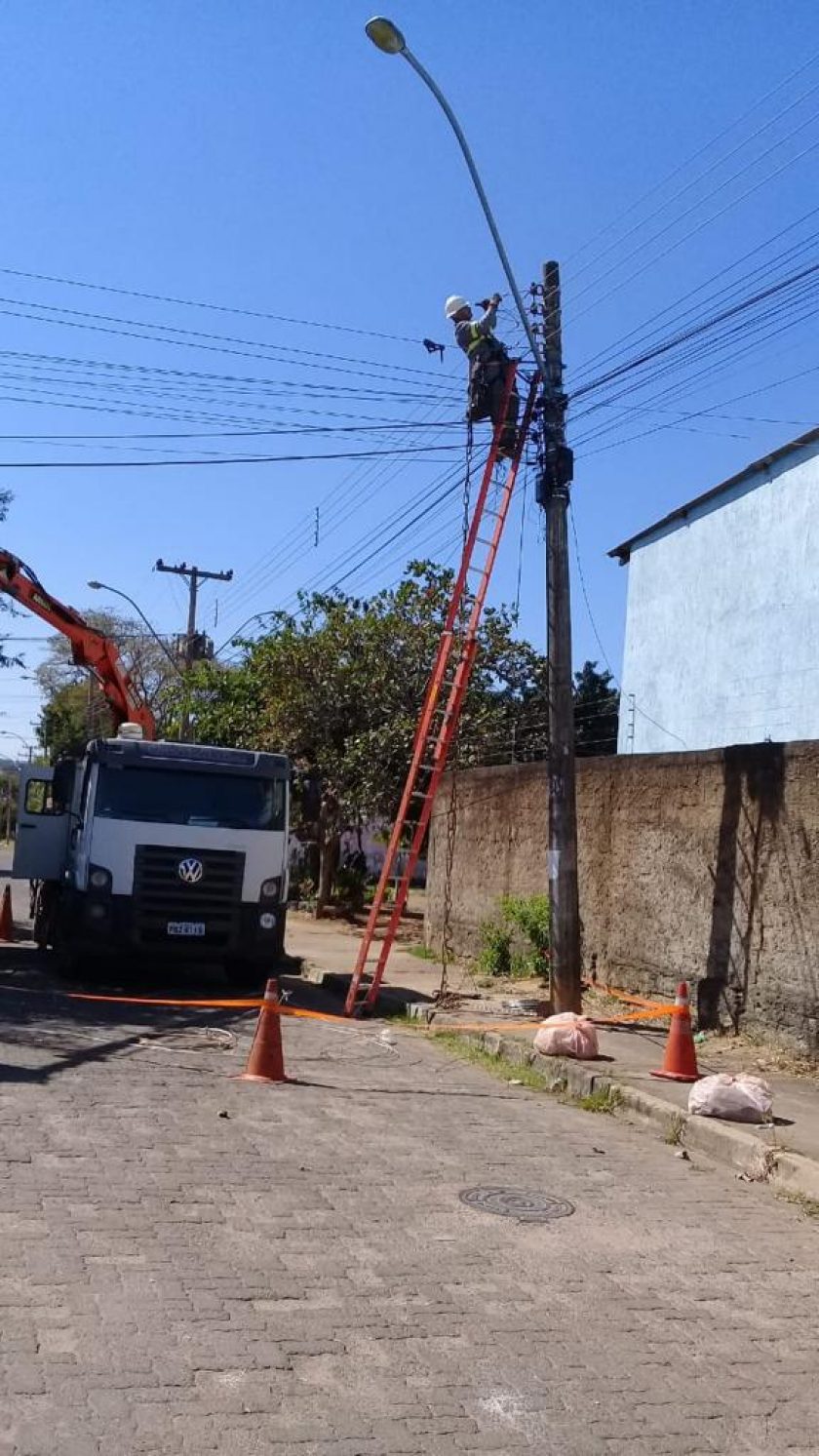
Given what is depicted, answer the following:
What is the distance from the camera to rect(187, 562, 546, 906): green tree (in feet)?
83.8

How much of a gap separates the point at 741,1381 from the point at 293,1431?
1.67 m

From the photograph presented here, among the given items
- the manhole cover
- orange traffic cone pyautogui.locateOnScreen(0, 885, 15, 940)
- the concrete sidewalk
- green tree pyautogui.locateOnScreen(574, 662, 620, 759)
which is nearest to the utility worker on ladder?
the concrete sidewalk

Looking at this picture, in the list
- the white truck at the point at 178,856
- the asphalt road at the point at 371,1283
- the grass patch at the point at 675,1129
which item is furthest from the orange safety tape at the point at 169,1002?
the grass patch at the point at 675,1129

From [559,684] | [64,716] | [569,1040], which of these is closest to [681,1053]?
[569,1040]

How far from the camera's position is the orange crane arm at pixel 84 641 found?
18422mm

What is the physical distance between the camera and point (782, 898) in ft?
37.5

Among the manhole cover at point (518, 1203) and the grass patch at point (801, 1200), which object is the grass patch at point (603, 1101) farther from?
the manhole cover at point (518, 1203)

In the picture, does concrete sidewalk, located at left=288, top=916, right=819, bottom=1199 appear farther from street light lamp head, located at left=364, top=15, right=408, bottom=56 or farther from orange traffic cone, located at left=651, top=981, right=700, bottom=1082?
street light lamp head, located at left=364, top=15, right=408, bottom=56

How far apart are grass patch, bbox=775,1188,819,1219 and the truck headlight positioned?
8.87 m

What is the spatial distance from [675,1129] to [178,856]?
24.3ft

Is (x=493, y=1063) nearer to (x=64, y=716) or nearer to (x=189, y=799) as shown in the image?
(x=189, y=799)

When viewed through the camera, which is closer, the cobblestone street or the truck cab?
the cobblestone street

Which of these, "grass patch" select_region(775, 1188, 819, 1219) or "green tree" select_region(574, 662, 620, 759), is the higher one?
"green tree" select_region(574, 662, 620, 759)

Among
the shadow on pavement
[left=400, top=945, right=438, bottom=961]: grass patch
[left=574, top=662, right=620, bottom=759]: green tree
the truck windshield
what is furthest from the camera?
[left=574, top=662, right=620, bottom=759]: green tree
